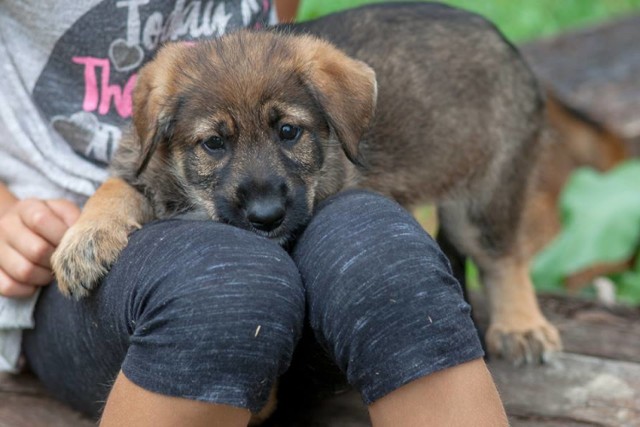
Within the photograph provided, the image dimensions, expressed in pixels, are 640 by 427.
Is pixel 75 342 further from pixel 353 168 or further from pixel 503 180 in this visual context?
pixel 503 180

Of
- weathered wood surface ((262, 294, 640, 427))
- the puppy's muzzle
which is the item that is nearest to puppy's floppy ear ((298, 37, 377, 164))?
the puppy's muzzle

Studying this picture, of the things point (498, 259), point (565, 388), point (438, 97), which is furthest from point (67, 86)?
point (565, 388)

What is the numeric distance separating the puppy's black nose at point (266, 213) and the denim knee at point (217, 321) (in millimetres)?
144

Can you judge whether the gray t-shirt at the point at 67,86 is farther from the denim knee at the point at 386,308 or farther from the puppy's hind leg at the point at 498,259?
the puppy's hind leg at the point at 498,259

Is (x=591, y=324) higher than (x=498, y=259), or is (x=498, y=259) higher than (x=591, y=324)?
(x=498, y=259)

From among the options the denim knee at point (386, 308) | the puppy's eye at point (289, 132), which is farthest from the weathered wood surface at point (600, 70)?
the denim knee at point (386, 308)

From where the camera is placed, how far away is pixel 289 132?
2.30 m

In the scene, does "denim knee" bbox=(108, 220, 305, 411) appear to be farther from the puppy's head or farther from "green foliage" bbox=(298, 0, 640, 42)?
"green foliage" bbox=(298, 0, 640, 42)

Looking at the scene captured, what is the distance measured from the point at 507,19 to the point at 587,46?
1.28 m

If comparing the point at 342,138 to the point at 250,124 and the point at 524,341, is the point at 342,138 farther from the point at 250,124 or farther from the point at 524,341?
the point at 524,341

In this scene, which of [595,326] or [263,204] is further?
[595,326]

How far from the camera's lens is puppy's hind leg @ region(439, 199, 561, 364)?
10.1 feet

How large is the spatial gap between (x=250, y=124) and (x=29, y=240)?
61cm

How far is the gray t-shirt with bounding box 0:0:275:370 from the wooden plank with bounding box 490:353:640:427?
1.23m
